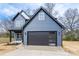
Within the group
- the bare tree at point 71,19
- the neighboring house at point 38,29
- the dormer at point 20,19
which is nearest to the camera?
the bare tree at point 71,19

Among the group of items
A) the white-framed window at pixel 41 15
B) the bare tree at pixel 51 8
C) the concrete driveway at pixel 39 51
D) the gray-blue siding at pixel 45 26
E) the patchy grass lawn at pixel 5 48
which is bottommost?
the concrete driveway at pixel 39 51

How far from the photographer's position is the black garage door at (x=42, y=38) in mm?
11336

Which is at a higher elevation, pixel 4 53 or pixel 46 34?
pixel 46 34

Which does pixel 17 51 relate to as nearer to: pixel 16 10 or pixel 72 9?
pixel 16 10

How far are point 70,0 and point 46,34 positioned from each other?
1.75 meters

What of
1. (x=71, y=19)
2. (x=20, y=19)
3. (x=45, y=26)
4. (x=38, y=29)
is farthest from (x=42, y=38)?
(x=71, y=19)

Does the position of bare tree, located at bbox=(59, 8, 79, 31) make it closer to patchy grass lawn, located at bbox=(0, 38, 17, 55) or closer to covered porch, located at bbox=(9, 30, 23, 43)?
covered porch, located at bbox=(9, 30, 23, 43)

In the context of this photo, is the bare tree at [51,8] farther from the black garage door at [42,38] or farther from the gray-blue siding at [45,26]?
the black garage door at [42,38]

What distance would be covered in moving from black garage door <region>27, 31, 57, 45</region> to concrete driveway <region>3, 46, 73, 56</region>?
23cm

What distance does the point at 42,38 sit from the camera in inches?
451

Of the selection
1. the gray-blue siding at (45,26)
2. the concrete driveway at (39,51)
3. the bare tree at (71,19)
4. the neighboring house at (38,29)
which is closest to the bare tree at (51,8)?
the neighboring house at (38,29)

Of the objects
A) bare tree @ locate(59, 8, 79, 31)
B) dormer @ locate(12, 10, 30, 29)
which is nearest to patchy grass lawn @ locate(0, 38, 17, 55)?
dormer @ locate(12, 10, 30, 29)

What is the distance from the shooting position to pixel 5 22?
10.8 metres

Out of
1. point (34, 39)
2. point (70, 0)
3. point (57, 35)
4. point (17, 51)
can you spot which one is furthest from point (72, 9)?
point (17, 51)
